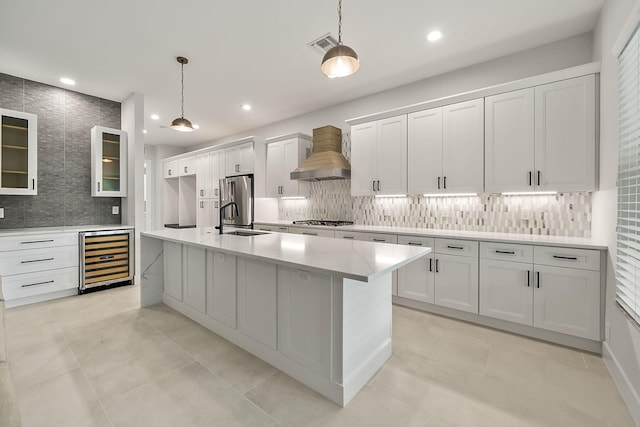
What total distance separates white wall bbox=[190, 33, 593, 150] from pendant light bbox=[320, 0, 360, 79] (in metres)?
2.14

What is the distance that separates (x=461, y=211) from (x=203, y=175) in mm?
5297

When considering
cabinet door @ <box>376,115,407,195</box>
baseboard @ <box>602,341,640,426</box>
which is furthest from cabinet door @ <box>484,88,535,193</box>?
baseboard @ <box>602,341,640,426</box>

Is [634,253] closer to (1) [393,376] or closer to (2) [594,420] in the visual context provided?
(2) [594,420]

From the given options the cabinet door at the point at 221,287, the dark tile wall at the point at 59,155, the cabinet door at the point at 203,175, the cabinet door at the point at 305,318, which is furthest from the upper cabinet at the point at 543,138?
the dark tile wall at the point at 59,155

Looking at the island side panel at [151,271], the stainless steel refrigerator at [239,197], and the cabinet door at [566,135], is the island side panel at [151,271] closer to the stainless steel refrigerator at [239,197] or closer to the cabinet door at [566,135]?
the stainless steel refrigerator at [239,197]

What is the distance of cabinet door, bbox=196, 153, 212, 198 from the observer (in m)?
6.22

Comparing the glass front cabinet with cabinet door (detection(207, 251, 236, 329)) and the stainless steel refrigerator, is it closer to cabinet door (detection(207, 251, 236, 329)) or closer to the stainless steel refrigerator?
the stainless steel refrigerator

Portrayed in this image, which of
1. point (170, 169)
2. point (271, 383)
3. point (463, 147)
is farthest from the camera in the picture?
point (170, 169)

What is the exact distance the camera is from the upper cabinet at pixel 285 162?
4.94 m

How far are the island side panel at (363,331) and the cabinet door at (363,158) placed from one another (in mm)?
2052

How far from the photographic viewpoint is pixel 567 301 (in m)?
2.40

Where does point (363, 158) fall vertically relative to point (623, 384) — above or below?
above

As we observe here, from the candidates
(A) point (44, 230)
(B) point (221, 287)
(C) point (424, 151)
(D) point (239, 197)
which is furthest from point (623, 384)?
(A) point (44, 230)

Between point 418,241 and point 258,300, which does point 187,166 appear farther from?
point 418,241
